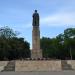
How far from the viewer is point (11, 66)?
139ft

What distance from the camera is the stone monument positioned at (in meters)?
48.4

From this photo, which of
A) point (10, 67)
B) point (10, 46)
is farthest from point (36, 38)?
point (10, 46)

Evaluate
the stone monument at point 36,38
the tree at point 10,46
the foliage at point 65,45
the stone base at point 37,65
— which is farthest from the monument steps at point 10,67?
the foliage at point 65,45

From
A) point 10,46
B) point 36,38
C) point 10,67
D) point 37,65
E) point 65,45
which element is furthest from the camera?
point 65,45

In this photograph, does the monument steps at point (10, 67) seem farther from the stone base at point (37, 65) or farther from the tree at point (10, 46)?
the tree at point (10, 46)

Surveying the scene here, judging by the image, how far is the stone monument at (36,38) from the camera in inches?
1905

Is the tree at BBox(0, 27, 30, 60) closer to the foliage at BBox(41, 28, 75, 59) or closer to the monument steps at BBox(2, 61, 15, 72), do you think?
the foliage at BBox(41, 28, 75, 59)

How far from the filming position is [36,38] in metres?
49.3

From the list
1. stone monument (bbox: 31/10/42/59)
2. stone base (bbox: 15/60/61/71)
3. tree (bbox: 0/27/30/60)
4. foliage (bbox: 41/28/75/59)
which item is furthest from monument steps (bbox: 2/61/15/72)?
foliage (bbox: 41/28/75/59)

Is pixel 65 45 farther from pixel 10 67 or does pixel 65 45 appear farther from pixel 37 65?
pixel 37 65

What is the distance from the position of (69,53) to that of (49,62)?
3876 cm

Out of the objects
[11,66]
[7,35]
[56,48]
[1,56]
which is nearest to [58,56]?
[56,48]

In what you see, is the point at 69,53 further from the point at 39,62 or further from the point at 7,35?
the point at 39,62

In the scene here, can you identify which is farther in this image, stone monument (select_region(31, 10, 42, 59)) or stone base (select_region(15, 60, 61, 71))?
stone monument (select_region(31, 10, 42, 59))
